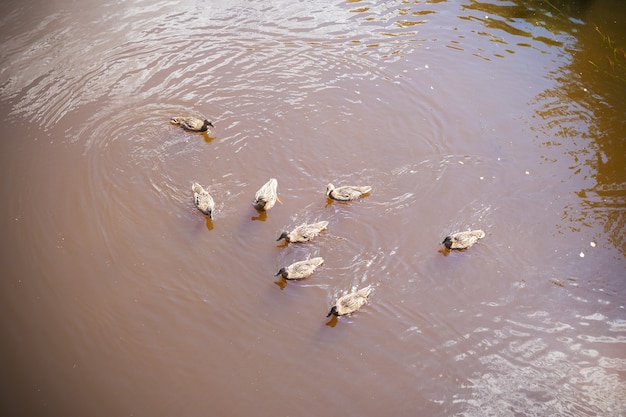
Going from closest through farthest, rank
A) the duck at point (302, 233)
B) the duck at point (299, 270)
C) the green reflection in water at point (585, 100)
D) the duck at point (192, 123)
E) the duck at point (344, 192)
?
the duck at point (299, 270), the duck at point (302, 233), the duck at point (344, 192), the green reflection in water at point (585, 100), the duck at point (192, 123)

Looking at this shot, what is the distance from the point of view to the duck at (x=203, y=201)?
5211 mm

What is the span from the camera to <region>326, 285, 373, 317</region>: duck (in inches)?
177

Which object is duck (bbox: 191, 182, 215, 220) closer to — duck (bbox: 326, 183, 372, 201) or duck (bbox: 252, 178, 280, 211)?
duck (bbox: 252, 178, 280, 211)

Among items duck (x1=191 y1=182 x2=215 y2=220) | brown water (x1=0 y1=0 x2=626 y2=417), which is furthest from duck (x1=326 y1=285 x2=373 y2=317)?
duck (x1=191 y1=182 x2=215 y2=220)

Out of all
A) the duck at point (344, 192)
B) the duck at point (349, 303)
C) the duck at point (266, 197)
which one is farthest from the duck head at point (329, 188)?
the duck at point (349, 303)

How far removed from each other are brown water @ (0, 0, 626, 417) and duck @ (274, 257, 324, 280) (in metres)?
0.14

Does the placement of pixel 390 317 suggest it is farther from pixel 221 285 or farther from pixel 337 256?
pixel 221 285

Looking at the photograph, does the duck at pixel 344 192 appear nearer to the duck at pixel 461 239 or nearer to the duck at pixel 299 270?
the duck at pixel 299 270

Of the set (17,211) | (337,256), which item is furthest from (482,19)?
(17,211)

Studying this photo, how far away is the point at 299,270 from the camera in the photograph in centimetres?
475

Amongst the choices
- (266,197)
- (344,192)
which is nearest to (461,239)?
(344,192)

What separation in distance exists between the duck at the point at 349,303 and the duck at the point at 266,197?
144cm

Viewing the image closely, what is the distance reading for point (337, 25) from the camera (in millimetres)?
7992

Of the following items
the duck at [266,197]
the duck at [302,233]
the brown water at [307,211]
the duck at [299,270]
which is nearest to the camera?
the brown water at [307,211]
